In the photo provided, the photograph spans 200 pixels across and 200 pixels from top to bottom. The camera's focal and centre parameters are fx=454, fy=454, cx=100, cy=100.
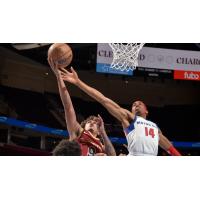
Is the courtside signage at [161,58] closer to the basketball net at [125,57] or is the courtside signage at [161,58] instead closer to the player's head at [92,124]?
the basketball net at [125,57]

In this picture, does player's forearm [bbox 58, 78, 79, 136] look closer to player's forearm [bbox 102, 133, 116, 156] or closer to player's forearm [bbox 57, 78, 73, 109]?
player's forearm [bbox 57, 78, 73, 109]

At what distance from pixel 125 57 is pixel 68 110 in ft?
2.97

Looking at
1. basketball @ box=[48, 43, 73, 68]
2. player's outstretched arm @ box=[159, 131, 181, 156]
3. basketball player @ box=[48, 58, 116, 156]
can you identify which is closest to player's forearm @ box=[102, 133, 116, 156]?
basketball player @ box=[48, 58, 116, 156]

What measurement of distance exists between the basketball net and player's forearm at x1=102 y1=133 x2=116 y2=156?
82cm

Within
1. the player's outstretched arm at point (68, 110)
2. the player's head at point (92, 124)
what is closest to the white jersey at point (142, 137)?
the player's head at point (92, 124)

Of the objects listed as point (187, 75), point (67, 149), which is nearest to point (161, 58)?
point (187, 75)

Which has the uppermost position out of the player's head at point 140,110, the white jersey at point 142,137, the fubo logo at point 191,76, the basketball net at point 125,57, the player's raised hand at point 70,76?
the basketball net at point 125,57

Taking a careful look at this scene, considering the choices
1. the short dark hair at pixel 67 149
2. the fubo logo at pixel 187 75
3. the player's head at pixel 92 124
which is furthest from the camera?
the fubo logo at pixel 187 75

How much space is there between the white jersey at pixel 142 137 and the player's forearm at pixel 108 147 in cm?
19

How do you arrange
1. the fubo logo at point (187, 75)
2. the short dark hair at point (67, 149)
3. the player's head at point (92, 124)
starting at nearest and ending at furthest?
the short dark hair at point (67, 149) → the player's head at point (92, 124) → the fubo logo at point (187, 75)

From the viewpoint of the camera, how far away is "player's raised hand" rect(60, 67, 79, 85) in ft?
17.3

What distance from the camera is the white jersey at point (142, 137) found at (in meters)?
5.16
